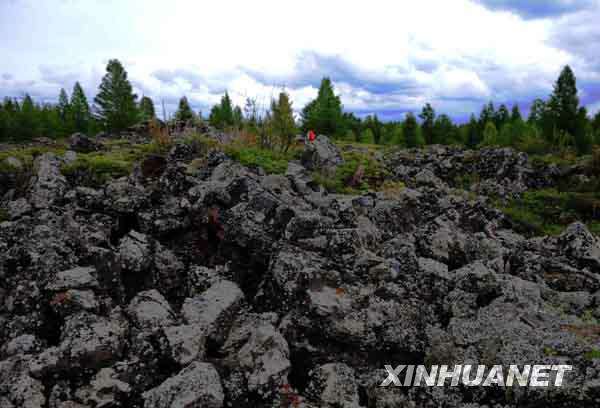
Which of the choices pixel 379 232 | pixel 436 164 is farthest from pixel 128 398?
pixel 436 164

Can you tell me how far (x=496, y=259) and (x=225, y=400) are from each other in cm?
494

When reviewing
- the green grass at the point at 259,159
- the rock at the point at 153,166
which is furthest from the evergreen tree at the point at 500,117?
the rock at the point at 153,166

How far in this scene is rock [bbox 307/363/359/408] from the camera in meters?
4.31

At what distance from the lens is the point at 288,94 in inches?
573

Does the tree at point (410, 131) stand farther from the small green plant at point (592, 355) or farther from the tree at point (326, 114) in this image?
the small green plant at point (592, 355)

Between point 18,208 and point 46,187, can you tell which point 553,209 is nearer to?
point 46,187

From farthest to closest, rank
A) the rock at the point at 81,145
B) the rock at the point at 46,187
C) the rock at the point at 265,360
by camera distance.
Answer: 1. the rock at the point at 81,145
2. the rock at the point at 46,187
3. the rock at the point at 265,360

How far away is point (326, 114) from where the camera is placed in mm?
47438

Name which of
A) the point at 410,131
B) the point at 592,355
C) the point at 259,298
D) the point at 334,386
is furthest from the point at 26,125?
the point at 592,355

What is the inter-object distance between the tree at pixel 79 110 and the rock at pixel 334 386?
59.5 meters

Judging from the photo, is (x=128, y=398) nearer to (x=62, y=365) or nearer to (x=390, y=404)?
(x=62, y=365)

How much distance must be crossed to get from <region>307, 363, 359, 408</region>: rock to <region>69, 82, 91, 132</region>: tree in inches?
2343

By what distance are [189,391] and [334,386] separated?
1.51 meters

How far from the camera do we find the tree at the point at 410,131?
53875 mm
